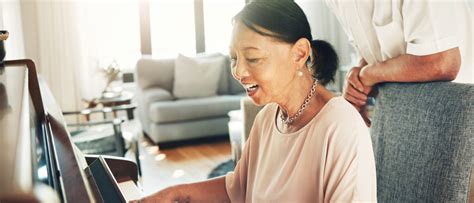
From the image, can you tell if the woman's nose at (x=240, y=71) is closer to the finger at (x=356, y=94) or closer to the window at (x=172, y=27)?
the finger at (x=356, y=94)

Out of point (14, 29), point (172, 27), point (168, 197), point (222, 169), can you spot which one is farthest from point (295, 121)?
point (172, 27)

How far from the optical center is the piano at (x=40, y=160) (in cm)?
39

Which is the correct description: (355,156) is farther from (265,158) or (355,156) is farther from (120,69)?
(120,69)

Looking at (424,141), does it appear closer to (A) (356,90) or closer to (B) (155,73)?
(A) (356,90)

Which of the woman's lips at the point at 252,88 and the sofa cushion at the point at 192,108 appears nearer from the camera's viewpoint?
the woman's lips at the point at 252,88

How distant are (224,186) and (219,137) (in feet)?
12.3

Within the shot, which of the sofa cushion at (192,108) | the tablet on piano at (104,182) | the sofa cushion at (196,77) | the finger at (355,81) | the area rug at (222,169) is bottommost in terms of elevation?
the area rug at (222,169)

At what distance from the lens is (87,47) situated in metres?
5.95

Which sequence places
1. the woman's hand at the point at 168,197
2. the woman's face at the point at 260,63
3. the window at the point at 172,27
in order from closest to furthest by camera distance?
the woman's face at the point at 260,63, the woman's hand at the point at 168,197, the window at the point at 172,27

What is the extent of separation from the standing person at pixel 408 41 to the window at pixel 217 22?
16.3ft

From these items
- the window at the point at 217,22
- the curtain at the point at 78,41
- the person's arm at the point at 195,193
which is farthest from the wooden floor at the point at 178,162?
the person's arm at the point at 195,193

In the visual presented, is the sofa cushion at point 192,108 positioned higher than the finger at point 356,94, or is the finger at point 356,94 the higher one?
the finger at point 356,94

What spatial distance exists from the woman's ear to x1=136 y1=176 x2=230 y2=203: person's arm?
44 cm

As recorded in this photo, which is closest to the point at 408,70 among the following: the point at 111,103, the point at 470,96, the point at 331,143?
the point at 470,96
